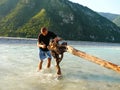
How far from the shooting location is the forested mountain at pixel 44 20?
15900cm

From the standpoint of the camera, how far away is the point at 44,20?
166 m

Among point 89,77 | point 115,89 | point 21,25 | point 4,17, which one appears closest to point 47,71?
point 89,77

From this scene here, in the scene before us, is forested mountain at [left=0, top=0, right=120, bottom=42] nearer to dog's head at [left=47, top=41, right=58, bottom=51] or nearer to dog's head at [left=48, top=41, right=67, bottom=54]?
dog's head at [left=47, top=41, right=58, bottom=51]

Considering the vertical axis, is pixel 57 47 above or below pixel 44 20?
below

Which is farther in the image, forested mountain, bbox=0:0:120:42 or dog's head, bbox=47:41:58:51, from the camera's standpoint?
forested mountain, bbox=0:0:120:42

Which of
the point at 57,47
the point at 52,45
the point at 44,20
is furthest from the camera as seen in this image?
the point at 44,20

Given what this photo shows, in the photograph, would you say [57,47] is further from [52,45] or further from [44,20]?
[44,20]

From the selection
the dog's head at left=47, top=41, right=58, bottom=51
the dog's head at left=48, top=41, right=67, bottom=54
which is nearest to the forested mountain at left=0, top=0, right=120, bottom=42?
the dog's head at left=47, top=41, right=58, bottom=51

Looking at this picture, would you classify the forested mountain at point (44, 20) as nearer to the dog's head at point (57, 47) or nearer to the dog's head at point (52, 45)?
the dog's head at point (52, 45)

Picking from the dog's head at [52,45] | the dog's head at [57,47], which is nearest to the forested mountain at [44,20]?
the dog's head at [52,45]

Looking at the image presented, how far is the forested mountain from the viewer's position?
15900 centimetres

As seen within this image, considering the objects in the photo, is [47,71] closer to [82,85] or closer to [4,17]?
[82,85]

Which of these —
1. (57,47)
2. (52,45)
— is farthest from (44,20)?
(57,47)

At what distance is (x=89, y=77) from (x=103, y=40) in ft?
596
